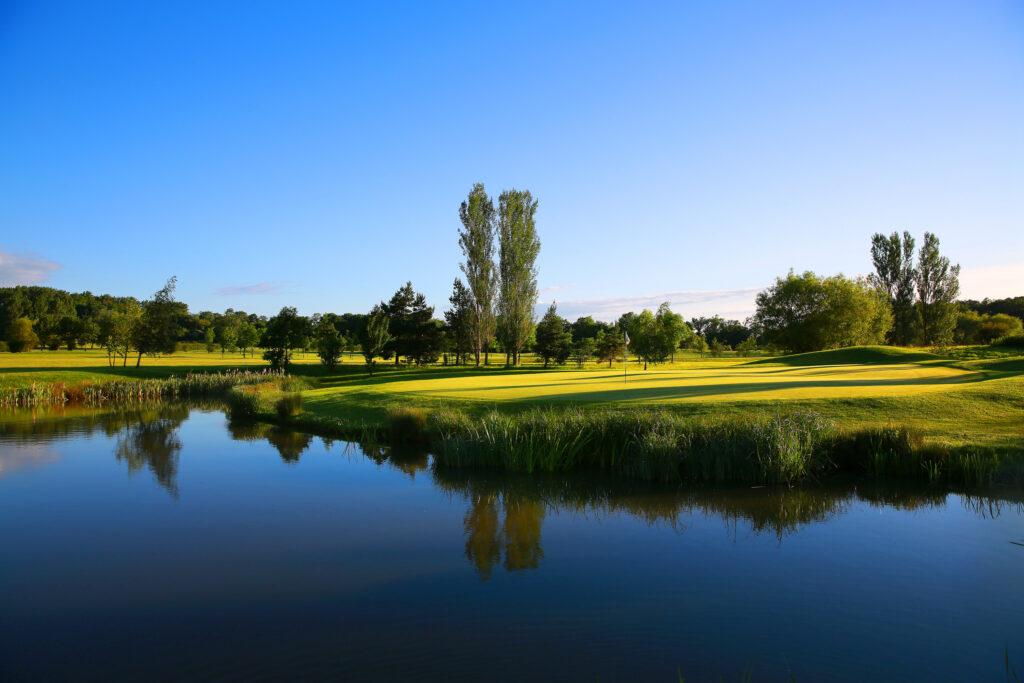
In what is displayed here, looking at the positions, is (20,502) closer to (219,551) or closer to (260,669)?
(219,551)

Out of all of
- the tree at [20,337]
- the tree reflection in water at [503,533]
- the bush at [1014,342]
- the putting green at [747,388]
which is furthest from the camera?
the tree at [20,337]

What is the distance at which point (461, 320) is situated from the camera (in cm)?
4847

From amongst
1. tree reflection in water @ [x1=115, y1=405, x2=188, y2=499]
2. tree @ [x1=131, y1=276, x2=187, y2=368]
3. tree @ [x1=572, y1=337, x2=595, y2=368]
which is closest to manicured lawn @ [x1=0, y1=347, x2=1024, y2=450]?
tree reflection in water @ [x1=115, y1=405, x2=188, y2=499]

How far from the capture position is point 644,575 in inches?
273

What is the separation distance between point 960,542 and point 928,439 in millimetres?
4671

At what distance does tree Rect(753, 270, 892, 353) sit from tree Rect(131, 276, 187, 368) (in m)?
48.4

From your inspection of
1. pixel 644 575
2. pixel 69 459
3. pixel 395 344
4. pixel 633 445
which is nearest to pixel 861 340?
pixel 395 344

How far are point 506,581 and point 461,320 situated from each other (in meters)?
42.1

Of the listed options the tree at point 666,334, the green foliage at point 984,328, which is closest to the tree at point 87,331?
the tree at point 666,334

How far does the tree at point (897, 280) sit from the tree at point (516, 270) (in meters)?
37.4

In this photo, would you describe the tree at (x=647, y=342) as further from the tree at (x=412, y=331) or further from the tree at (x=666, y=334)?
the tree at (x=412, y=331)

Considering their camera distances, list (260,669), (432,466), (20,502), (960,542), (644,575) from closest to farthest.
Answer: (260,669) → (644,575) → (960,542) → (20,502) → (432,466)

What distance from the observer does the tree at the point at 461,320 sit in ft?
153

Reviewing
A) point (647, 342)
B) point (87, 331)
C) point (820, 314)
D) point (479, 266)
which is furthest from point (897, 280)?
point (87, 331)
